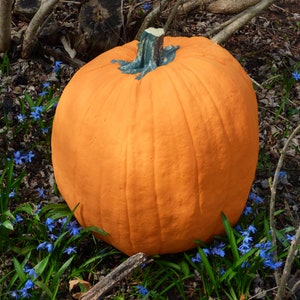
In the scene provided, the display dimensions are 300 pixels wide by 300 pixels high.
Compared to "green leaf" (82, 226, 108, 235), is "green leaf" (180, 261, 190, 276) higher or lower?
lower

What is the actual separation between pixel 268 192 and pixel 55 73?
1.62m

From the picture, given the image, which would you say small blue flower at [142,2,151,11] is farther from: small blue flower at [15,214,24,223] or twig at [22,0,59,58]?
small blue flower at [15,214,24,223]

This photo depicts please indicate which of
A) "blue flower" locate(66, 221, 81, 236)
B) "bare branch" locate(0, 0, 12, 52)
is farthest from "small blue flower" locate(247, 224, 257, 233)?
"bare branch" locate(0, 0, 12, 52)

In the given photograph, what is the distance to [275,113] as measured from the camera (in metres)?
4.02

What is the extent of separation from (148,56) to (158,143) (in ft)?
1.41

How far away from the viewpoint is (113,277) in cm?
265

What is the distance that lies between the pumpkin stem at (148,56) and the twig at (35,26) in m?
1.06

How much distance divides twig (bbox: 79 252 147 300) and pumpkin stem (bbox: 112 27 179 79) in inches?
32.8

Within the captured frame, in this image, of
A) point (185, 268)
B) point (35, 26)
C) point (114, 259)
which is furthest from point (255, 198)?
point (35, 26)

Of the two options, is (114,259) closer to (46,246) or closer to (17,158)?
(46,246)

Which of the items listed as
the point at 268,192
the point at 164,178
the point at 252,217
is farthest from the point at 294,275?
the point at 164,178

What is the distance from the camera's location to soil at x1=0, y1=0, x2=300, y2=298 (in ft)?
11.4

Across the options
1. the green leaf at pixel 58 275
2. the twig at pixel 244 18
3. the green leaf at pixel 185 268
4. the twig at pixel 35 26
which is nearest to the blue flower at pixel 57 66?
the twig at pixel 35 26

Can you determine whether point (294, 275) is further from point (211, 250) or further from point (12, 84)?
point (12, 84)
